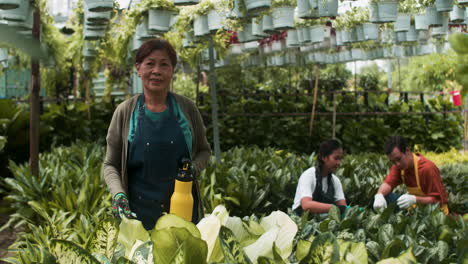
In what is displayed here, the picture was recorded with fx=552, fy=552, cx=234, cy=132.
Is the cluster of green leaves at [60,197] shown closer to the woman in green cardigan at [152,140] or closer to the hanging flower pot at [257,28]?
the woman in green cardigan at [152,140]

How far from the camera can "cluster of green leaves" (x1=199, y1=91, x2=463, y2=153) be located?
34.1 feet

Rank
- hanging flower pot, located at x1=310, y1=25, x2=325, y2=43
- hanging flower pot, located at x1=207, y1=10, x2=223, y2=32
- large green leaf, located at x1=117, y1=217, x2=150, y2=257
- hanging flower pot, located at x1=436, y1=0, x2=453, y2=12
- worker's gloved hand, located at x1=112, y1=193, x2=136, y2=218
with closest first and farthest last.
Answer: large green leaf, located at x1=117, y1=217, x2=150, y2=257
worker's gloved hand, located at x1=112, y1=193, x2=136, y2=218
hanging flower pot, located at x1=436, y1=0, x2=453, y2=12
hanging flower pot, located at x1=207, y1=10, x2=223, y2=32
hanging flower pot, located at x1=310, y1=25, x2=325, y2=43

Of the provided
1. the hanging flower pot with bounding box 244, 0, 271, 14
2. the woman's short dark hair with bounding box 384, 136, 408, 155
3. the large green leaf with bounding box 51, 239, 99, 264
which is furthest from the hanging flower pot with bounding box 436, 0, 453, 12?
the large green leaf with bounding box 51, 239, 99, 264

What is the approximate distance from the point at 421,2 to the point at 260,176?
2.71 meters

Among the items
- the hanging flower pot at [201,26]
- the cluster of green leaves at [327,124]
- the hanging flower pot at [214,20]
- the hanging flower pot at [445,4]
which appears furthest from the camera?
the cluster of green leaves at [327,124]

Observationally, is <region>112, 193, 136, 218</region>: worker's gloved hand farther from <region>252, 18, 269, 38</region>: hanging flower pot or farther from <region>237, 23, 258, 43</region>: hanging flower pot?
<region>237, 23, 258, 43</region>: hanging flower pot

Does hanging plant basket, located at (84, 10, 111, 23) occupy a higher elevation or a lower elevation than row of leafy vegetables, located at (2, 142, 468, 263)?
higher

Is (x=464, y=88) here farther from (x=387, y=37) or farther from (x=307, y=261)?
(x=387, y=37)

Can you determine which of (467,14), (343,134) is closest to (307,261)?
(467,14)

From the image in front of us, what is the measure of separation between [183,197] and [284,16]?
4009mm

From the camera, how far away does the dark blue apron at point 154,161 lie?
2453mm

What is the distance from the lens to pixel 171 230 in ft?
3.48

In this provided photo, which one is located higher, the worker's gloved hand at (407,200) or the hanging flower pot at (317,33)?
the hanging flower pot at (317,33)

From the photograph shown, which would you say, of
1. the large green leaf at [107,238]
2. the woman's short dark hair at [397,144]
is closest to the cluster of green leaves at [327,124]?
the woman's short dark hair at [397,144]
